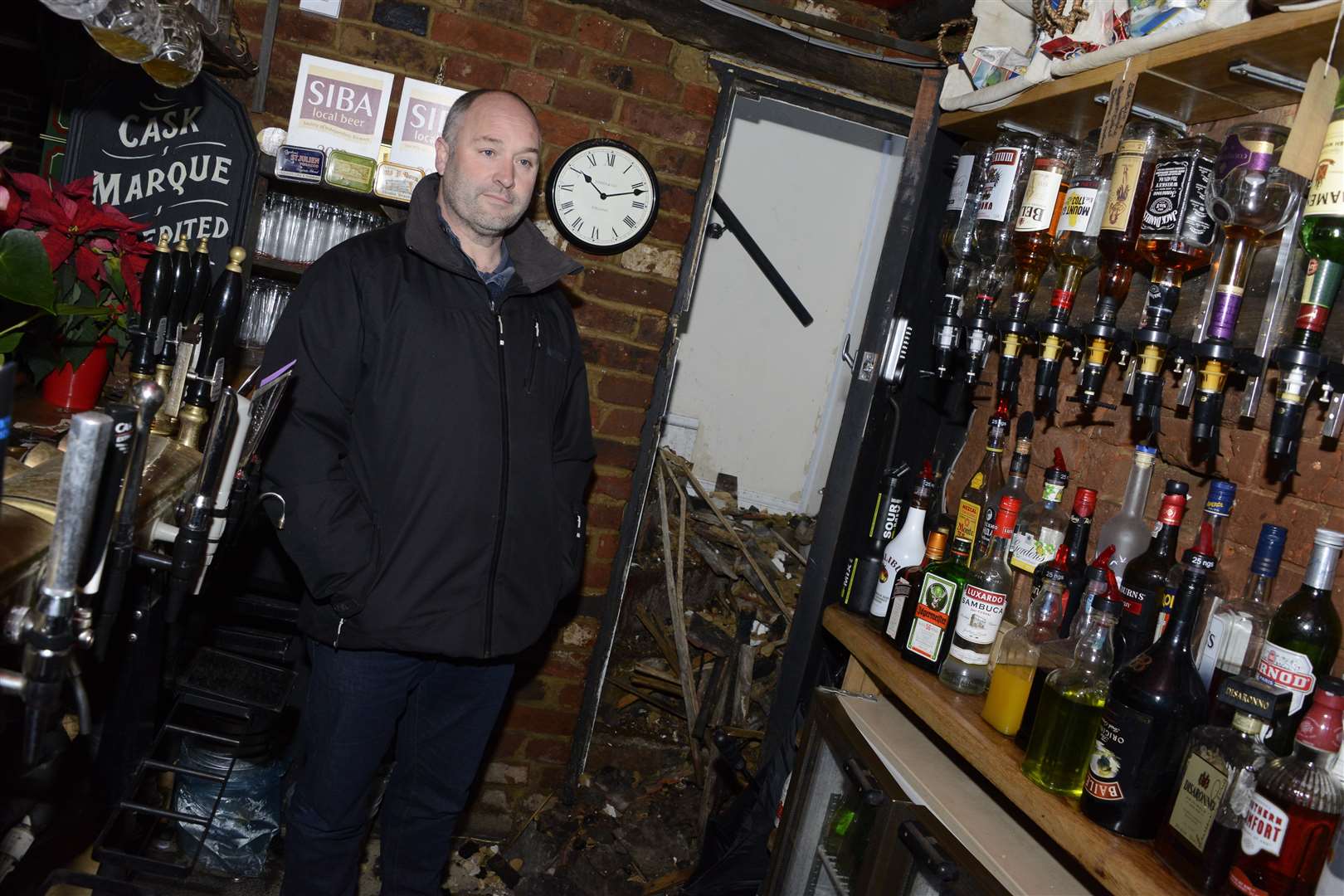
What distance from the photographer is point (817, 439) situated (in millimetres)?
5000

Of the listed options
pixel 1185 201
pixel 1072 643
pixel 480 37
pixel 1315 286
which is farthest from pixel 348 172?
pixel 1315 286

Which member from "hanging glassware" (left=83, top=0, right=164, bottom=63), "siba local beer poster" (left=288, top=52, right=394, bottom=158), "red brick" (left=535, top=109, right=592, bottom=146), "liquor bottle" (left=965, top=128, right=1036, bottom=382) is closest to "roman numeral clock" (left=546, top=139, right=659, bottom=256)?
"red brick" (left=535, top=109, right=592, bottom=146)

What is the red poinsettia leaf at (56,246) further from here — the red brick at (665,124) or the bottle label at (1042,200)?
the bottle label at (1042,200)

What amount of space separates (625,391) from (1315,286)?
190 cm

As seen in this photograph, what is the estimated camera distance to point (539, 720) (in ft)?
10.2

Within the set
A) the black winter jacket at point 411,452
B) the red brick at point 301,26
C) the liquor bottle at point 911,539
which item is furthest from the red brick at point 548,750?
the red brick at point 301,26

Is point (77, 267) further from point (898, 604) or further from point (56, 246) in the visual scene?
point (898, 604)

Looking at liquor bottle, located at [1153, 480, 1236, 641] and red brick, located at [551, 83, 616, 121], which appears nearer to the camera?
liquor bottle, located at [1153, 480, 1236, 641]

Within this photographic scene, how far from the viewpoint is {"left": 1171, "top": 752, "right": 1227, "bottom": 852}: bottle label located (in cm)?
122

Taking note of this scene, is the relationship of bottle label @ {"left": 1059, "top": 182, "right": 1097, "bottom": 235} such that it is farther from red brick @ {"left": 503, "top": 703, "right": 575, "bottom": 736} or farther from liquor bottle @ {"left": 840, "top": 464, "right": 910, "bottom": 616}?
red brick @ {"left": 503, "top": 703, "right": 575, "bottom": 736}

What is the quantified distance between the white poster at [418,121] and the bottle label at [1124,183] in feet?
5.78

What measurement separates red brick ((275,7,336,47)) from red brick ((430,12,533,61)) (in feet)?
0.94

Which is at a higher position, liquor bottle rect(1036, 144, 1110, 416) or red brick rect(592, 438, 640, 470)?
liquor bottle rect(1036, 144, 1110, 416)

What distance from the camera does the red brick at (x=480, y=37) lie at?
2.68 meters
